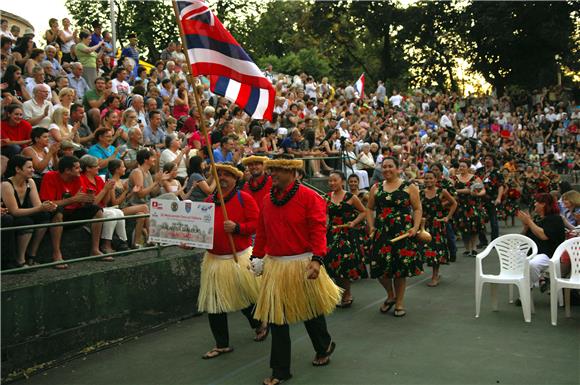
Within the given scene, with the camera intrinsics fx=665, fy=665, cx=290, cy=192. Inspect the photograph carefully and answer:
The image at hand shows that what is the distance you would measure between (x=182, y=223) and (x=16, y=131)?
128 inches

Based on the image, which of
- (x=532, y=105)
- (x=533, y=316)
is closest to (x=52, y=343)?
(x=533, y=316)

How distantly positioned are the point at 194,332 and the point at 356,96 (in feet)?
67.0

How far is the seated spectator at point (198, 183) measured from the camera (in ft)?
31.0

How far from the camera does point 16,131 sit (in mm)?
8906

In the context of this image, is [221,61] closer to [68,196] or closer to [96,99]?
[68,196]

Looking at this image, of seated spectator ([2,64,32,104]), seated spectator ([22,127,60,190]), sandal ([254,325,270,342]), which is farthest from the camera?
seated spectator ([2,64,32,104])

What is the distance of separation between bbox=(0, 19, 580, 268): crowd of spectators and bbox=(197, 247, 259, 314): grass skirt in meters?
1.60

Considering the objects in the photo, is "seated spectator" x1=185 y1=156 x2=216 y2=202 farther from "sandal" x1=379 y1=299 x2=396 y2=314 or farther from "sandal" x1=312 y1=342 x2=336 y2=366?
"sandal" x1=312 y1=342 x2=336 y2=366

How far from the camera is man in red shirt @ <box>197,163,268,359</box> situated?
22.6ft

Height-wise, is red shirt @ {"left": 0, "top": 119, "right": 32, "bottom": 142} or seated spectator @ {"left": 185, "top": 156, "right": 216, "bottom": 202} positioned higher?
red shirt @ {"left": 0, "top": 119, "right": 32, "bottom": 142}

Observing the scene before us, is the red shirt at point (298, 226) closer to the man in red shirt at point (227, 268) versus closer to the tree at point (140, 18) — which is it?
the man in red shirt at point (227, 268)

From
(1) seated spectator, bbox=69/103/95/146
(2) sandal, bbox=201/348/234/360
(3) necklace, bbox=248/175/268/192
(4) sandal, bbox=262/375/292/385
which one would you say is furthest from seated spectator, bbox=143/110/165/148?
(4) sandal, bbox=262/375/292/385

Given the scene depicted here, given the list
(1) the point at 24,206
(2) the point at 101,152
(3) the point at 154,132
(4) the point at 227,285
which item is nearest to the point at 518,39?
(3) the point at 154,132

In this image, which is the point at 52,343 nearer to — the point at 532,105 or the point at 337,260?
the point at 337,260
